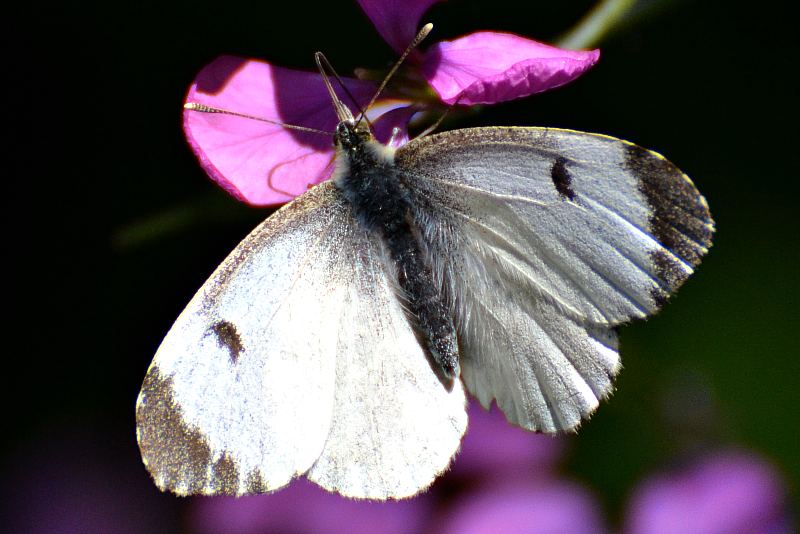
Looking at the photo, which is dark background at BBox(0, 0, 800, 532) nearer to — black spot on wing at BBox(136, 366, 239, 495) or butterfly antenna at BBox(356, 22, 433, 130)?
butterfly antenna at BBox(356, 22, 433, 130)

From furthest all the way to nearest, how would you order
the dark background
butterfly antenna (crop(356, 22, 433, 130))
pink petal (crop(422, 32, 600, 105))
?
1. the dark background
2. butterfly antenna (crop(356, 22, 433, 130))
3. pink petal (crop(422, 32, 600, 105))

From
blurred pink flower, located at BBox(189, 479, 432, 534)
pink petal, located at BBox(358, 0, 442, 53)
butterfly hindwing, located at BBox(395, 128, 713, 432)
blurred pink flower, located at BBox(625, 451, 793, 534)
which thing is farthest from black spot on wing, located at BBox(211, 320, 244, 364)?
blurred pink flower, located at BBox(625, 451, 793, 534)

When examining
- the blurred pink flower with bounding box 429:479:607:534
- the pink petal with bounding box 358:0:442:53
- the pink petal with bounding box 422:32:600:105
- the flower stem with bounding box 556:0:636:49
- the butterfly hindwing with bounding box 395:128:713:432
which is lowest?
the blurred pink flower with bounding box 429:479:607:534

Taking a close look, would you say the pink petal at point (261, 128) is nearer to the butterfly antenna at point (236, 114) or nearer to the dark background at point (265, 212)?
the butterfly antenna at point (236, 114)

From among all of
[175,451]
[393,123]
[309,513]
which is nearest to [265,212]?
[393,123]

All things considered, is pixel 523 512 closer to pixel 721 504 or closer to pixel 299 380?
pixel 721 504

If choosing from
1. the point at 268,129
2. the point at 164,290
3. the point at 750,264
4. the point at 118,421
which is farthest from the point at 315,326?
the point at 750,264

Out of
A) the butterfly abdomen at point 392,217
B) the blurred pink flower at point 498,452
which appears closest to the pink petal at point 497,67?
the butterfly abdomen at point 392,217

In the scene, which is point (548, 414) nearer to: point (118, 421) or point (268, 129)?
point (268, 129)
